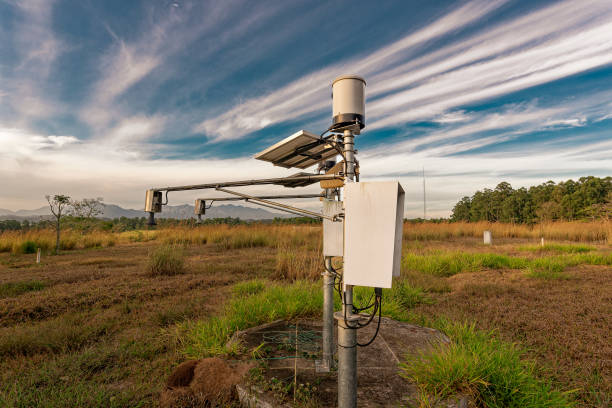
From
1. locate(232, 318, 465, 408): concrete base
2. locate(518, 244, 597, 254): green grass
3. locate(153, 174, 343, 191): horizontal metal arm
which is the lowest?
locate(232, 318, 465, 408): concrete base

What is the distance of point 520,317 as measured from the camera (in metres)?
3.76

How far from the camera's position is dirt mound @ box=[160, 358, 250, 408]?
2.00 metres

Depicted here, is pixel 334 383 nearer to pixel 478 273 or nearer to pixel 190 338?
pixel 190 338

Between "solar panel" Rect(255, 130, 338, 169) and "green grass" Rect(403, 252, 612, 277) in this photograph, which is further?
"green grass" Rect(403, 252, 612, 277)

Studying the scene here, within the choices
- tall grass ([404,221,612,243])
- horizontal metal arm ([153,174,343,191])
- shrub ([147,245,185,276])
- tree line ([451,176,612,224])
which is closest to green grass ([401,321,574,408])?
horizontal metal arm ([153,174,343,191])

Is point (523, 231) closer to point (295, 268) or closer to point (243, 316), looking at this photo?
point (295, 268)

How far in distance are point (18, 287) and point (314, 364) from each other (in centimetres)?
567

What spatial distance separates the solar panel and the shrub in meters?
5.22

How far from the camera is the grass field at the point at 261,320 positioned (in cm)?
207

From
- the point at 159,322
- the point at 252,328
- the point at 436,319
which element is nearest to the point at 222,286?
the point at 159,322

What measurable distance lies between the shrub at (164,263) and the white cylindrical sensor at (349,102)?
6052mm

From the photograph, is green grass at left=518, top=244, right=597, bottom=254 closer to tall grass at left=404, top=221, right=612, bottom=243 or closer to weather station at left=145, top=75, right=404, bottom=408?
tall grass at left=404, top=221, right=612, bottom=243

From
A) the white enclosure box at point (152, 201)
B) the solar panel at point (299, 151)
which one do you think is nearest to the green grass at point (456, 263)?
the solar panel at point (299, 151)

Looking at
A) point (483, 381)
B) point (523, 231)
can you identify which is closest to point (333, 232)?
point (483, 381)
